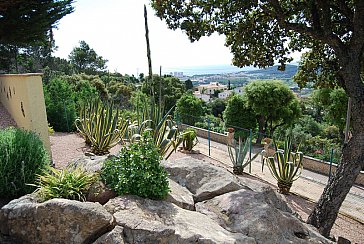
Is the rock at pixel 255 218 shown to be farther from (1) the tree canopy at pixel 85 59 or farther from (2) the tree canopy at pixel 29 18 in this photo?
(1) the tree canopy at pixel 85 59

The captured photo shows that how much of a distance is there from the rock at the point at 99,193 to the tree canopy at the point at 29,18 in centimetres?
895

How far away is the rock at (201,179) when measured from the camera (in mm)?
3625

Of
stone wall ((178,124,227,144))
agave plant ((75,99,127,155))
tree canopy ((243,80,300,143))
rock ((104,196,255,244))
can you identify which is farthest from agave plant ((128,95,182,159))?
tree canopy ((243,80,300,143))

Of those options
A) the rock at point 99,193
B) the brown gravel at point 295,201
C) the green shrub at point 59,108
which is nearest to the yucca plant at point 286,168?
the brown gravel at point 295,201

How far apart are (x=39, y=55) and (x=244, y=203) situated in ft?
123

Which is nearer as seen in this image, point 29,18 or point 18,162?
point 18,162

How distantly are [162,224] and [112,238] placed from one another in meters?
0.43

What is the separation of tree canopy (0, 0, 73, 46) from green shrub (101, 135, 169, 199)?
885cm

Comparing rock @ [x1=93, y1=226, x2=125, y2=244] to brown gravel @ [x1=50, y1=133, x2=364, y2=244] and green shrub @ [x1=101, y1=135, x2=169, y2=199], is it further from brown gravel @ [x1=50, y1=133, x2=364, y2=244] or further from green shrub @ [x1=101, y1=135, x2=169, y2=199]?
brown gravel @ [x1=50, y1=133, x2=364, y2=244]

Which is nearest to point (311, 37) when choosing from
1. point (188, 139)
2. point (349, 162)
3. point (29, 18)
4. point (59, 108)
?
point (349, 162)

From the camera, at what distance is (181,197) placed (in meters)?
3.32

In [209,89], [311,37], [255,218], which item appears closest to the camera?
[255,218]

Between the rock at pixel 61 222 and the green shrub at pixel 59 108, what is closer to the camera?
the rock at pixel 61 222

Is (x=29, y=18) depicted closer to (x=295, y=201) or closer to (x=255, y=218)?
(x=295, y=201)
